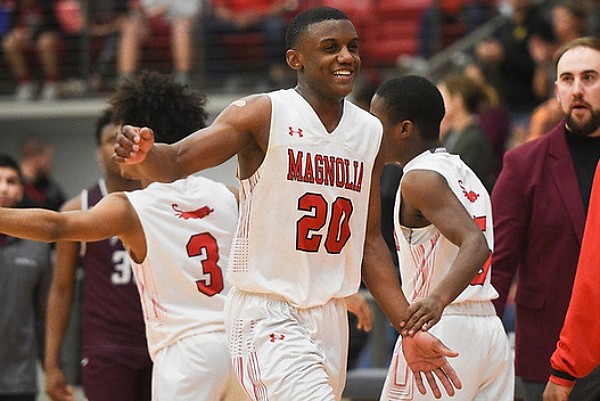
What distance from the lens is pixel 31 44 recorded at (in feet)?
53.9

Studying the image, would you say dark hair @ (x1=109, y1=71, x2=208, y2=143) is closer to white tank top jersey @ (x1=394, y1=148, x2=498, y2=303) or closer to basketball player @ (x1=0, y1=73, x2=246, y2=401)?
basketball player @ (x1=0, y1=73, x2=246, y2=401)

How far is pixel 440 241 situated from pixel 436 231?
47 mm

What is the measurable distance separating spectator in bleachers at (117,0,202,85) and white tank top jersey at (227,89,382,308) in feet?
32.9

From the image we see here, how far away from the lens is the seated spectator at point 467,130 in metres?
8.88

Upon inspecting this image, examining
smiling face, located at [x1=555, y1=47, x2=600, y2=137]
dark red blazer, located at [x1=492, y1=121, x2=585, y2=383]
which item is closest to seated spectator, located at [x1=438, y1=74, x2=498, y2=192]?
dark red blazer, located at [x1=492, y1=121, x2=585, y2=383]

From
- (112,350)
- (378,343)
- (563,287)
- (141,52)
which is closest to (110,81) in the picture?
(141,52)

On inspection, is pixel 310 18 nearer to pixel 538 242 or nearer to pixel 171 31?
pixel 538 242

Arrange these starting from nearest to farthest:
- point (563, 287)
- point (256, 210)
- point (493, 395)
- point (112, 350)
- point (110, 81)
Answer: point (256, 210)
point (493, 395)
point (563, 287)
point (112, 350)
point (110, 81)

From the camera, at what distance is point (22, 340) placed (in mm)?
7980

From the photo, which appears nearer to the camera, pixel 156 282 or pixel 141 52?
pixel 156 282

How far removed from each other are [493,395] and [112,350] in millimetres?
2185

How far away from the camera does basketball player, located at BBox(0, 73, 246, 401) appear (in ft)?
18.7

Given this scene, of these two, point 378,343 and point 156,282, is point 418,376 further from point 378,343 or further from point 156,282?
point 378,343

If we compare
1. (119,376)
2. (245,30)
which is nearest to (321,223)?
(119,376)
